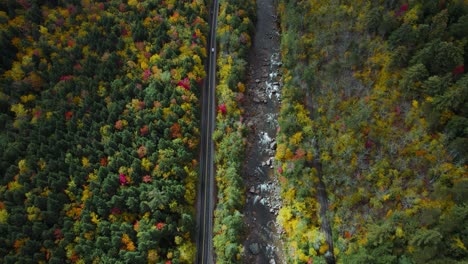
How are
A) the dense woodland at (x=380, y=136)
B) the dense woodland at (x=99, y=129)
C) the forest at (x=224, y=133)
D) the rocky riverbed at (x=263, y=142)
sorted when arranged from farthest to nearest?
the rocky riverbed at (x=263, y=142) → the dense woodland at (x=99, y=129) → the forest at (x=224, y=133) → the dense woodland at (x=380, y=136)

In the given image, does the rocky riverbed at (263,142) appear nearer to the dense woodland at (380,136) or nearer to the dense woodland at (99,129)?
the dense woodland at (380,136)

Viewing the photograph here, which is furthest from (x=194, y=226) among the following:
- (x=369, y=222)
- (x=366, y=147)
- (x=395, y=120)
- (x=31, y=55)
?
(x=31, y=55)

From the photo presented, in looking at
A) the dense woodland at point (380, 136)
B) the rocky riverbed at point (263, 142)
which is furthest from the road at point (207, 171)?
the dense woodland at point (380, 136)

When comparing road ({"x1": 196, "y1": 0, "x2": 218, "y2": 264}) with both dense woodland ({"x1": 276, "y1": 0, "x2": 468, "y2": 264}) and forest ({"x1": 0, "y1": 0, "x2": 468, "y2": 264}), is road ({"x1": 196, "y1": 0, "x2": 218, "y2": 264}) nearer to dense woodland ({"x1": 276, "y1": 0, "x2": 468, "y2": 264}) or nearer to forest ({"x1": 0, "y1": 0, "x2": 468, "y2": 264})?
forest ({"x1": 0, "y1": 0, "x2": 468, "y2": 264})

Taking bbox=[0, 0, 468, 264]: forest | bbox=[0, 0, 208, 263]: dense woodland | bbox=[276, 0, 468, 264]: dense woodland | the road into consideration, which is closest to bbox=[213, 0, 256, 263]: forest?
bbox=[0, 0, 468, 264]: forest

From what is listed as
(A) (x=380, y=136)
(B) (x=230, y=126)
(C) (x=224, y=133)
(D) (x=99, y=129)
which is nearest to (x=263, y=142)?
(B) (x=230, y=126)

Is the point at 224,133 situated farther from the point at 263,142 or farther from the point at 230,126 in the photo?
the point at 263,142

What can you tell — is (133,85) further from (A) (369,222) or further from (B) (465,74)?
(B) (465,74)
